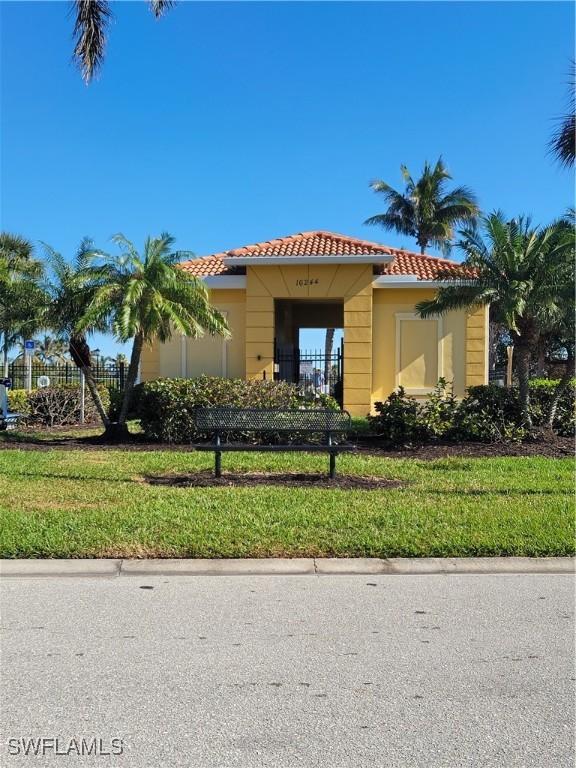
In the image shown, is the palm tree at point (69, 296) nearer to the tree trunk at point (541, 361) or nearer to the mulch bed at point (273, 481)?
the mulch bed at point (273, 481)

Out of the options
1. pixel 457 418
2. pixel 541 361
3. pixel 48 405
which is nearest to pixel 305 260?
pixel 457 418

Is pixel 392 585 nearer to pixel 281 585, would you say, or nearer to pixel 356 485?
pixel 281 585

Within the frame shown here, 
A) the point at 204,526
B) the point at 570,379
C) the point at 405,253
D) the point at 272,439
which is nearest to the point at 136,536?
the point at 204,526

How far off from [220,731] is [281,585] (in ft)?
7.78

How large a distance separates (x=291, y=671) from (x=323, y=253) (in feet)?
51.0

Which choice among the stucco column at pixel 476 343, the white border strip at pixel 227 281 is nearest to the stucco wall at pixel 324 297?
the white border strip at pixel 227 281

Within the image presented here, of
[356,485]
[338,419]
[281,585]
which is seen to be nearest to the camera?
[281,585]

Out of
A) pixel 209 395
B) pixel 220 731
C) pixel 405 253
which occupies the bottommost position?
pixel 220 731

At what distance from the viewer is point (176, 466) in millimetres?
10422

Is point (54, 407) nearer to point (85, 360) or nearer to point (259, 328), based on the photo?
point (85, 360)

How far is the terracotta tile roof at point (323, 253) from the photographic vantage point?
18.8m

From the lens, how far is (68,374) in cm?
2336

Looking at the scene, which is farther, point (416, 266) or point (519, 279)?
point (416, 266)

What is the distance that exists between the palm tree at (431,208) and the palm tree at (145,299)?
26.8m
